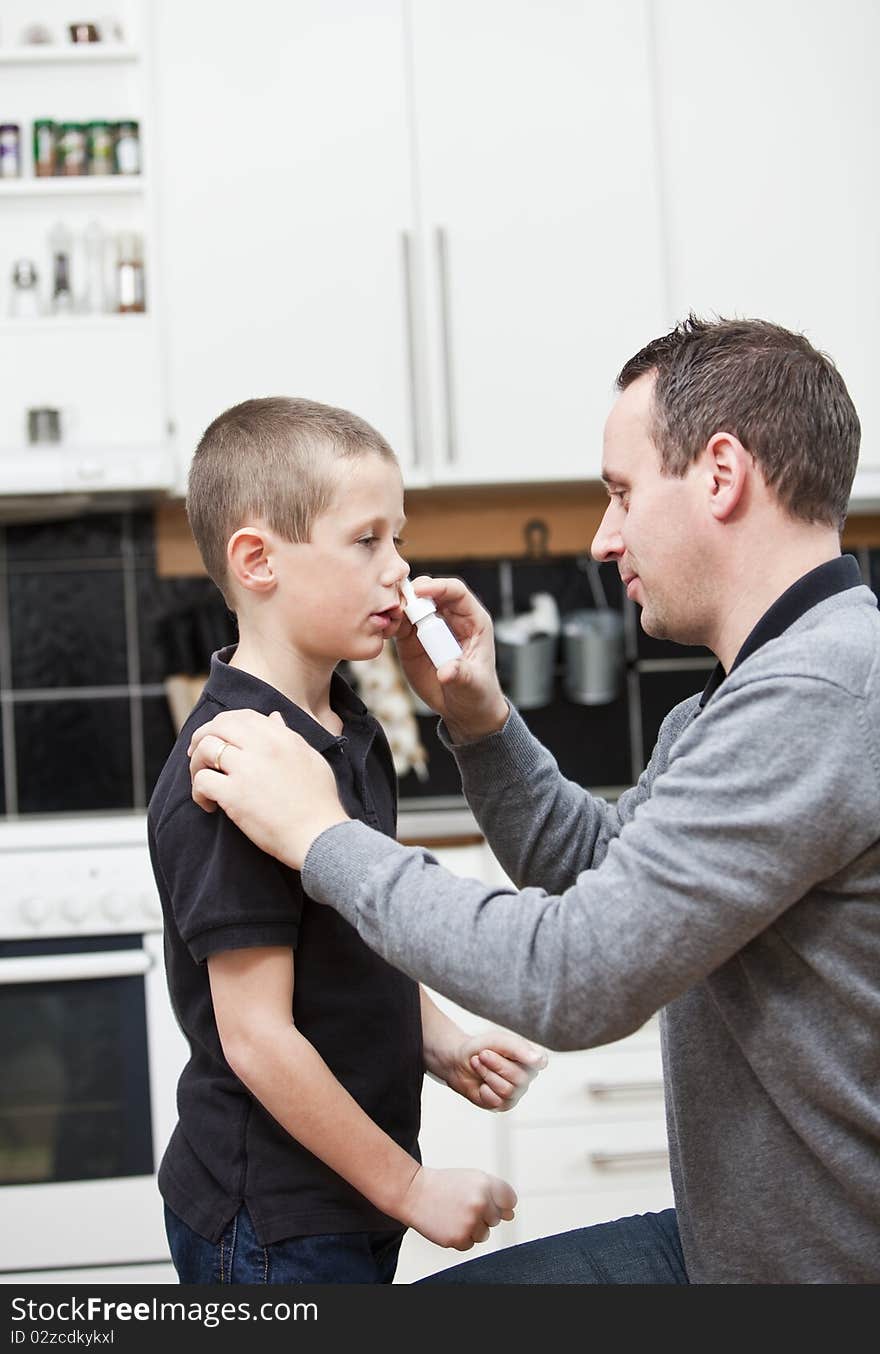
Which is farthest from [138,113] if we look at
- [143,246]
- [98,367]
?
[98,367]

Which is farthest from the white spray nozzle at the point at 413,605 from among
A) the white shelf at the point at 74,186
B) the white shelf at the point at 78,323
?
the white shelf at the point at 74,186

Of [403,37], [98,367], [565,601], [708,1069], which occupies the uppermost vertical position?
[403,37]

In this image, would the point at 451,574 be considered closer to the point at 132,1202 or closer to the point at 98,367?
the point at 98,367

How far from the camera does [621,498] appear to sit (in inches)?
A: 43.2

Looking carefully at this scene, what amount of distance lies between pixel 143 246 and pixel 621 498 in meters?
1.66

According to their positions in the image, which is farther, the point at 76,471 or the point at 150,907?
the point at 76,471

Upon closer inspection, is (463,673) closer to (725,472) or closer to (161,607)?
(725,472)

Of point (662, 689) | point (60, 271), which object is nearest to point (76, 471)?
point (60, 271)

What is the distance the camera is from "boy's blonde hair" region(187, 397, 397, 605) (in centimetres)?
104

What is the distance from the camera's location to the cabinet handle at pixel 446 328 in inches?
95.3

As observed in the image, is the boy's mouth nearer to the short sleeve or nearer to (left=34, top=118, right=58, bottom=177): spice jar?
the short sleeve

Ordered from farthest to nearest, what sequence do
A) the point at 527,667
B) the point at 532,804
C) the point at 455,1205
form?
1. the point at 527,667
2. the point at 532,804
3. the point at 455,1205

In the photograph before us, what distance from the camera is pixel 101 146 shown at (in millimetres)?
2455

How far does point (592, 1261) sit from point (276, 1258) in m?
0.26
